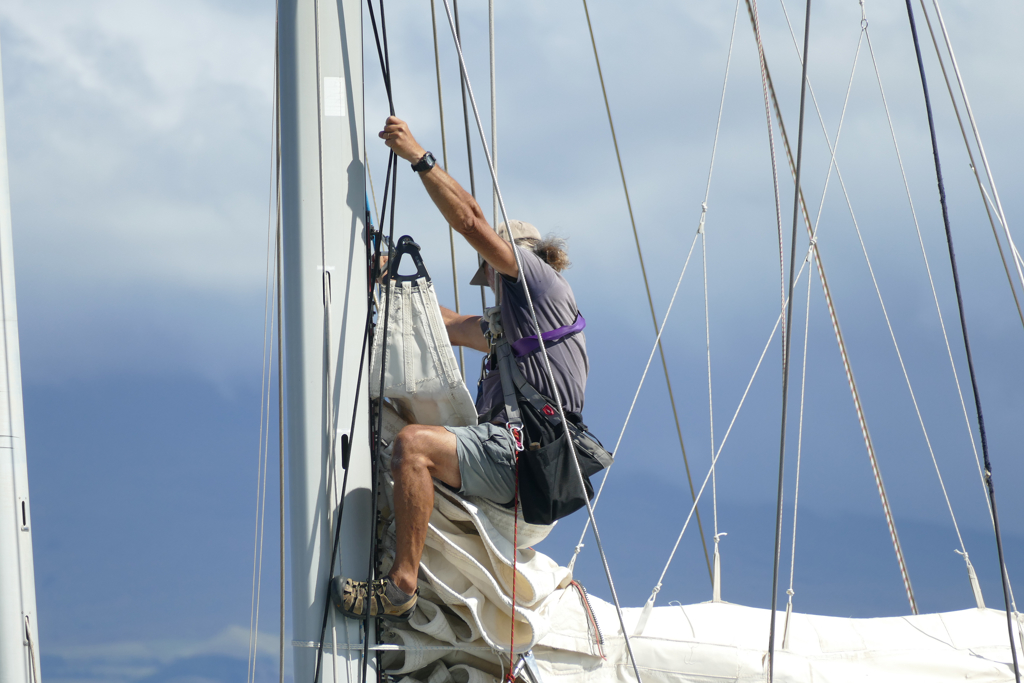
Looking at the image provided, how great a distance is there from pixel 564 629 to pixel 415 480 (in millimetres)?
1476

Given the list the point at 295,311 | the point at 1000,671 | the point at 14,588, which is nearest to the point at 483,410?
Answer: the point at 295,311

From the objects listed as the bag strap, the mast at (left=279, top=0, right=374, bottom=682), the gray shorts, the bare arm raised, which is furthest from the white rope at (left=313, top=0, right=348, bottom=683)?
the bag strap

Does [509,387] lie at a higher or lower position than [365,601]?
higher

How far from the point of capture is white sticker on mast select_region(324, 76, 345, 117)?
3.99 m

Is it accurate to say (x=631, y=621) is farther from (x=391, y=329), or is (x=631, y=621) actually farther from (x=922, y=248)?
(x=922, y=248)

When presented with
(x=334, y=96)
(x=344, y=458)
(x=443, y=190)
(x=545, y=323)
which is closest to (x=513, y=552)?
(x=344, y=458)

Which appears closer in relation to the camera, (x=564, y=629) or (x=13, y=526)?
(x=13, y=526)

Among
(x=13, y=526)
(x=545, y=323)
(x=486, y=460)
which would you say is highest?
(x=545, y=323)

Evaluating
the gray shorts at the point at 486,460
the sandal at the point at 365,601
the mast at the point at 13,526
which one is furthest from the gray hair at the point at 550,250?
the mast at the point at 13,526

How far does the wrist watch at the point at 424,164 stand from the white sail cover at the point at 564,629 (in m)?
0.54

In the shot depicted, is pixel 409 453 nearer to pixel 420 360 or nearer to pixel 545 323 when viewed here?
pixel 420 360

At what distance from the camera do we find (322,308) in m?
3.89

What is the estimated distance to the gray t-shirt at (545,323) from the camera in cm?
409

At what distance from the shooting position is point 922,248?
27.0 ft
